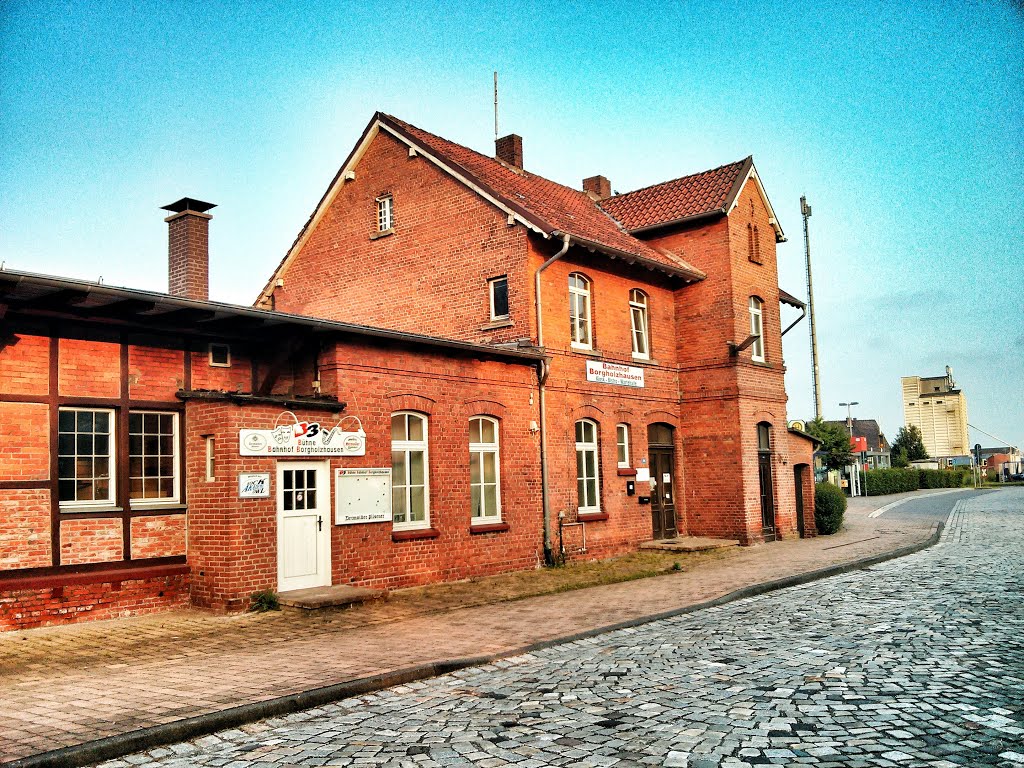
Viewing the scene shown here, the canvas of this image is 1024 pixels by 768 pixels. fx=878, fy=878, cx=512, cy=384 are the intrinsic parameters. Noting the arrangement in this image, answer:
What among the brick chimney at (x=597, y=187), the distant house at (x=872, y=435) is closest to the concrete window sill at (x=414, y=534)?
the brick chimney at (x=597, y=187)

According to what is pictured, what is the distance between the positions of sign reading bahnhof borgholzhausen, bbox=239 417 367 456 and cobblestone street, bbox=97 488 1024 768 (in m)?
4.25

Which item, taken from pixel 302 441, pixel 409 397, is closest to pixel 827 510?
pixel 409 397

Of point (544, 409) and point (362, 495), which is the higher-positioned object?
point (544, 409)

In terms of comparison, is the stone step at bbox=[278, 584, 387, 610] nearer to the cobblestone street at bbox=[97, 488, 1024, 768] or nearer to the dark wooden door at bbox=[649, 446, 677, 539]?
the cobblestone street at bbox=[97, 488, 1024, 768]

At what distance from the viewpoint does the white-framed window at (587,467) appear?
62.1ft

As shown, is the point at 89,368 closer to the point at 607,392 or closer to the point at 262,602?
the point at 262,602

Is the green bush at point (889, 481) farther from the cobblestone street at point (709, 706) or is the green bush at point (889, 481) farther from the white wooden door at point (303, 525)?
the cobblestone street at point (709, 706)

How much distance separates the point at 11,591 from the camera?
10297 millimetres

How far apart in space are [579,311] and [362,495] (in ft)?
26.0

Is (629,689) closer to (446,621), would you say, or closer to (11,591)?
(446,621)

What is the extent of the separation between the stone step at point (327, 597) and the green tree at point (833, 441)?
36100 millimetres

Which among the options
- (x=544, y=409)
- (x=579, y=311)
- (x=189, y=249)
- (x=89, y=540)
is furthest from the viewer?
(x=579, y=311)

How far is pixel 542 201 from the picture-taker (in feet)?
68.7

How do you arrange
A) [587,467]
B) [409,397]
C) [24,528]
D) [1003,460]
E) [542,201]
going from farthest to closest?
[1003,460] → [542,201] → [587,467] → [409,397] → [24,528]
